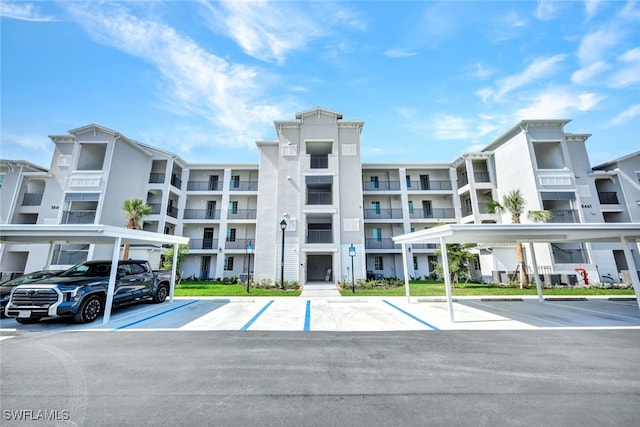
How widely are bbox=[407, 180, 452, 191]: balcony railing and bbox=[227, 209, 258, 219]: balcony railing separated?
1634cm

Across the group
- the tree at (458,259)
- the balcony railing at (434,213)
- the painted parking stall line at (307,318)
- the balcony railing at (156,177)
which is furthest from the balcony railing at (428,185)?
the balcony railing at (156,177)

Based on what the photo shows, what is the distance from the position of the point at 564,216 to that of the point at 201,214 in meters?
31.9

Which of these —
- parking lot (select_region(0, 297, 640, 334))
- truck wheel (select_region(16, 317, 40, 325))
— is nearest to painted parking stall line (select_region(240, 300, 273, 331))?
parking lot (select_region(0, 297, 640, 334))

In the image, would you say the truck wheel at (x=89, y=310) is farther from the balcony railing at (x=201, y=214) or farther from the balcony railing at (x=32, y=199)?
the balcony railing at (x=32, y=199)

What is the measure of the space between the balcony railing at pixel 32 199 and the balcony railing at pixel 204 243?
12187 millimetres

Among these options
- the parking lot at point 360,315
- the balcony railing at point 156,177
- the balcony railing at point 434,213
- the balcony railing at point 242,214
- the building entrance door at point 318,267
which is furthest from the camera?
the balcony railing at point 434,213

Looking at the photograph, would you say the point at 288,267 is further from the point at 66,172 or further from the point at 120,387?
the point at 66,172

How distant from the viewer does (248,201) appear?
83.4ft

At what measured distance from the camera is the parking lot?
7215mm

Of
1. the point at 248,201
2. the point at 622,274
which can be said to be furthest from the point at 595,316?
the point at 248,201

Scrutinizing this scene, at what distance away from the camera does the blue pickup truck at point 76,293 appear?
22.8 feet

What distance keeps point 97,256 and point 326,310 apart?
19.0 metres

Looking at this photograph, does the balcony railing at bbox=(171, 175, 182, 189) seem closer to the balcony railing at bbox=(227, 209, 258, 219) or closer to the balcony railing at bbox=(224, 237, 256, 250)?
the balcony railing at bbox=(227, 209, 258, 219)

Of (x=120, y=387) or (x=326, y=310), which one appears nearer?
(x=120, y=387)
